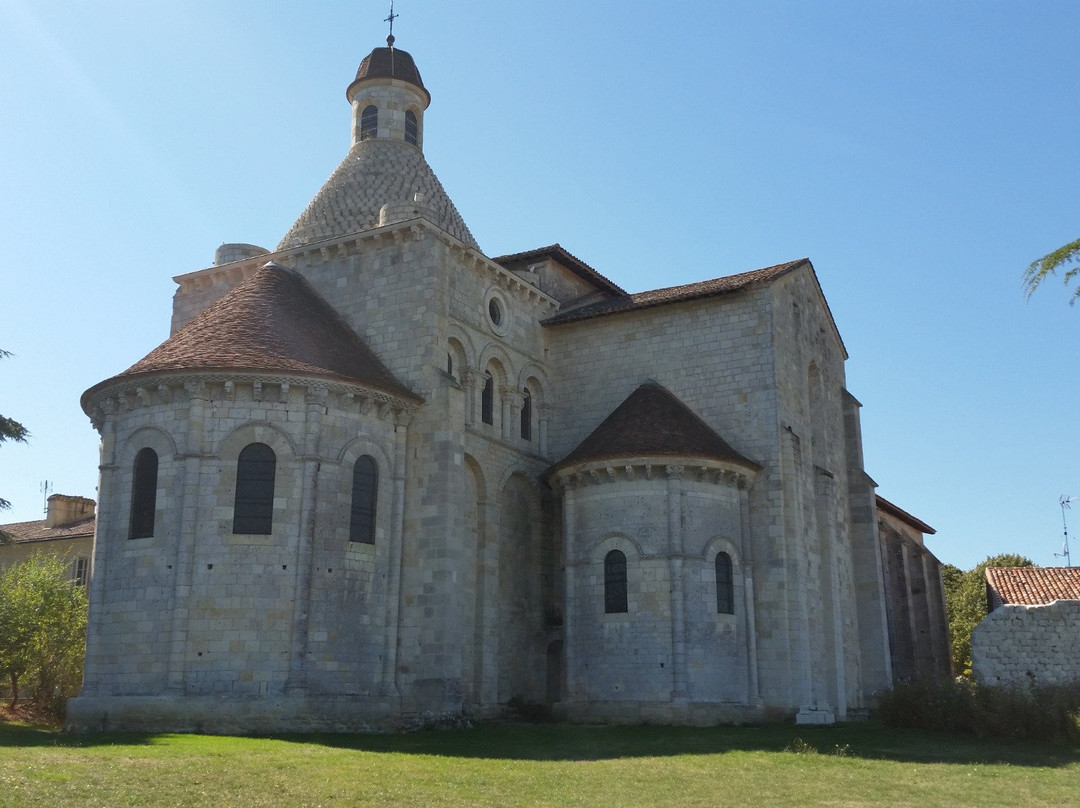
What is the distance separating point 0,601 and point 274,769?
64.1 ft

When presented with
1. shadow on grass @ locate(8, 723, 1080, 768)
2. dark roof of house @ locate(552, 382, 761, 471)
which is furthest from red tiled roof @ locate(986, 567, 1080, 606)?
dark roof of house @ locate(552, 382, 761, 471)

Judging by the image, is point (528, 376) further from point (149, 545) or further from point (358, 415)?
point (149, 545)

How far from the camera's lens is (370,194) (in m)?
32.6

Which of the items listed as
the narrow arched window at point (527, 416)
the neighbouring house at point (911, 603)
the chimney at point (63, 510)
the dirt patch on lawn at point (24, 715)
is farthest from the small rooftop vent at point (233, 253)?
the neighbouring house at point (911, 603)

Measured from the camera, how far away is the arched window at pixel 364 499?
25.6 meters

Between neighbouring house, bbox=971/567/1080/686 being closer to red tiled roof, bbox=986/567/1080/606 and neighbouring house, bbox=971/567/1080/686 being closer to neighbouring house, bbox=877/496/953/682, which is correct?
red tiled roof, bbox=986/567/1080/606

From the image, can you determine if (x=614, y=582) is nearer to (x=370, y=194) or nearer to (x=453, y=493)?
(x=453, y=493)

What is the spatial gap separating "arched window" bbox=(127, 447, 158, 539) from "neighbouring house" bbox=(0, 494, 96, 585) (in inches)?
715

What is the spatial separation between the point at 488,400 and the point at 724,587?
822 cm

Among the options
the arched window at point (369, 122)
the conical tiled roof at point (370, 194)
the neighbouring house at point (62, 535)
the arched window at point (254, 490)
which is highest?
the arched window at point (369, 122)

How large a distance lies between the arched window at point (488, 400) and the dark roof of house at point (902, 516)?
55.5 feet

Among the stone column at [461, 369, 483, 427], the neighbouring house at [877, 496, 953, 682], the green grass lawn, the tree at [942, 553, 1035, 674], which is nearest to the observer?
the green grass lawn

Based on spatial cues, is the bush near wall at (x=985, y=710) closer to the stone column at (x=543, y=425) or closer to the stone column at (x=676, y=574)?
the stone column at (x=676, y=574)

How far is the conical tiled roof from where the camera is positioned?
3206cm
